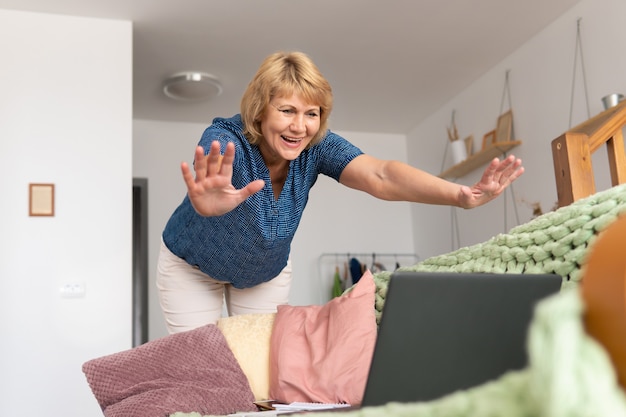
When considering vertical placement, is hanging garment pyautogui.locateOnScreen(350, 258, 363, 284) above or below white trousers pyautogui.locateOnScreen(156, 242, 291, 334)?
above

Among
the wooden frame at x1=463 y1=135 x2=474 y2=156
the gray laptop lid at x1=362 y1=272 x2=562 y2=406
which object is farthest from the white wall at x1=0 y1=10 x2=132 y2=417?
the gray laptop lid at x1=362 y1=272 x2=562 y2=406

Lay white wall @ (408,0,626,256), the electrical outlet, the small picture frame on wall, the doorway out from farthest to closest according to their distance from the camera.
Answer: the doorway < the small picture frame on wall < white wall @ (408,0,626,256) < the electrical outlet

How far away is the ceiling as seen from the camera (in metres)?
3.63

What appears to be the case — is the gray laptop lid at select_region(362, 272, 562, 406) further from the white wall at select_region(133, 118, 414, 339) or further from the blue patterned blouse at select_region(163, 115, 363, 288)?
the white wall at select_region(133, 118, 414, 339)

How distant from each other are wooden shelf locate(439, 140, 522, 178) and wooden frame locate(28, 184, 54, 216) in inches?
113

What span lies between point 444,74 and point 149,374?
3.73 meters

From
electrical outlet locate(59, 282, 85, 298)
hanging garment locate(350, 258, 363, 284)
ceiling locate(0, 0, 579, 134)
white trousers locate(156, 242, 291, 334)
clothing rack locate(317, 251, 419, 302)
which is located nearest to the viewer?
white trousers locate(156, 242, 291, 334)

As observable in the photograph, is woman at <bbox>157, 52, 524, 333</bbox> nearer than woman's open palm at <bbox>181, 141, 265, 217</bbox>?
No

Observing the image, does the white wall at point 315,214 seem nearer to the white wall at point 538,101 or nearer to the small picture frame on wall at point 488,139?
the white wall at point 538,101

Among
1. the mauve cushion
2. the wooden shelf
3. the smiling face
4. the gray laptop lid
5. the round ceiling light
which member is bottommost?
the mauve cushion

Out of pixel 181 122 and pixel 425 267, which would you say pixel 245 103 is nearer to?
pixel 425 267

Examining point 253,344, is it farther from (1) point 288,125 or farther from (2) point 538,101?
(2) point 538,101

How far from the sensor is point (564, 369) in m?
0.25

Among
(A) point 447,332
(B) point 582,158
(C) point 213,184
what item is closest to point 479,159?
(B) point 582,158
